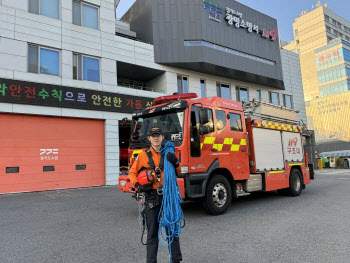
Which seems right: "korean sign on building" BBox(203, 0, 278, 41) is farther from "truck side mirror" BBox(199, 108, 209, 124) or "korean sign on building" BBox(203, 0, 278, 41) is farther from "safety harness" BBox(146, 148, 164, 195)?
"safety harness" BBox(146, 148, 164, 195)

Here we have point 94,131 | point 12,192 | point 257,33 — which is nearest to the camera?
point 12,192

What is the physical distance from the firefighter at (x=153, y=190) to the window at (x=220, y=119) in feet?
11.2

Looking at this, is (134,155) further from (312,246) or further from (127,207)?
(312,246)

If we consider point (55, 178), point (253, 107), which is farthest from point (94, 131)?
point (253, 107)

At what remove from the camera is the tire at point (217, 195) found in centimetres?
588

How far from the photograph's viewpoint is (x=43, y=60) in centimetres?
1286

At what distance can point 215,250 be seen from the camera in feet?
12.6

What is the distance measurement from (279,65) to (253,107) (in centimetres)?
1680

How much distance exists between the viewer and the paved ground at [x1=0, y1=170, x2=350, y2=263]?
3.67 meters

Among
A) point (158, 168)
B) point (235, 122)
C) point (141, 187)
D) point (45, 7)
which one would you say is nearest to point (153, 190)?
point (141, 187)

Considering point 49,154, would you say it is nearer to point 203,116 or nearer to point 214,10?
point 203,116

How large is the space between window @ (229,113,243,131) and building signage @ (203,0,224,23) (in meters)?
13.3

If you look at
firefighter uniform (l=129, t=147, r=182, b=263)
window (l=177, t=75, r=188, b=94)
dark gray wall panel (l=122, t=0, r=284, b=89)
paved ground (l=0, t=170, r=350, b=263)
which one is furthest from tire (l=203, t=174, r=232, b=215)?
window (l=177, t=75, r=188, b=94)

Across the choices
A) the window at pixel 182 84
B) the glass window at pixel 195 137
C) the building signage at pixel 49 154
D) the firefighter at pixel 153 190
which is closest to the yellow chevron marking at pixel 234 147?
the glass window at pixel 195 137
